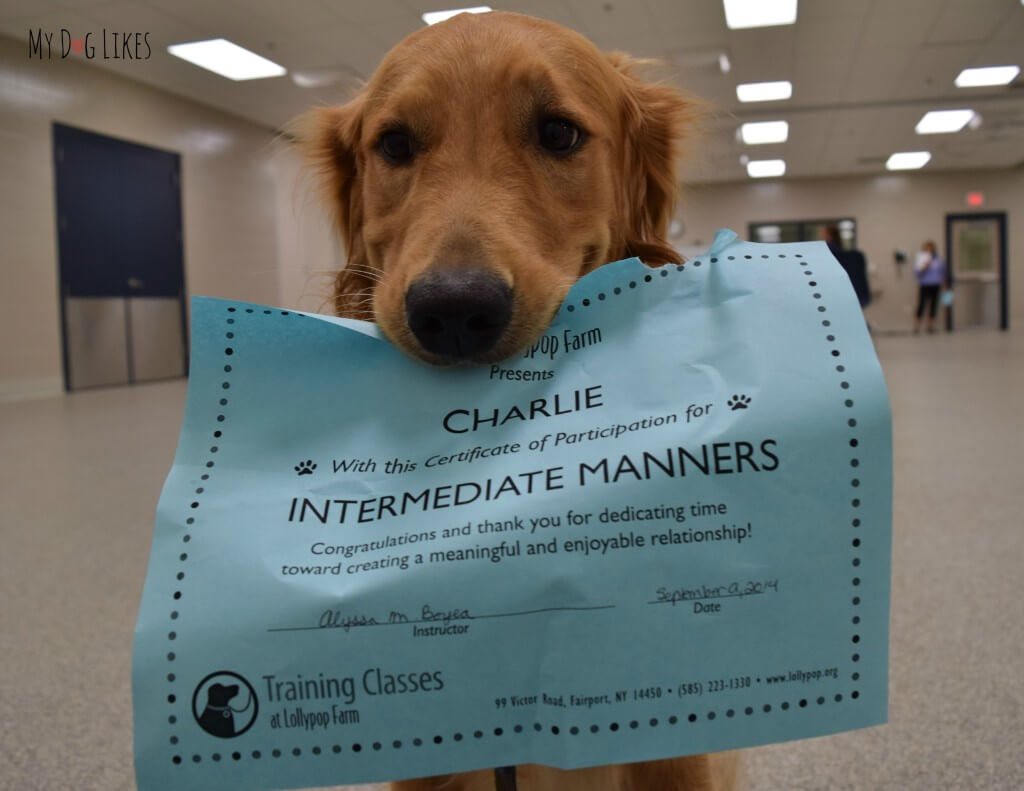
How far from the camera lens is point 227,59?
9844 millimetres

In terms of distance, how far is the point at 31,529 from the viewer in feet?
10.2

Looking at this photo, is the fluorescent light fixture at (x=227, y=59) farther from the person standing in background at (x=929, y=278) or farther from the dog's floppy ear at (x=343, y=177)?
the person standing in background at (x=929, y=278)

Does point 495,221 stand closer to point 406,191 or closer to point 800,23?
point 406,191

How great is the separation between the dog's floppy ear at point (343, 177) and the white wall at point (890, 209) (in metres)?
18.6

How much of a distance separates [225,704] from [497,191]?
2.05 feet

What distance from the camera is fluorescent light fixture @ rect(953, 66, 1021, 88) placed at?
11.2 metres

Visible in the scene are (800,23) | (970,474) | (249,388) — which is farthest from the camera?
(800,23)

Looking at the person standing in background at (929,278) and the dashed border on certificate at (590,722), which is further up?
the person standing in background at (929,278)

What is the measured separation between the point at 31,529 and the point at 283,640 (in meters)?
3.04

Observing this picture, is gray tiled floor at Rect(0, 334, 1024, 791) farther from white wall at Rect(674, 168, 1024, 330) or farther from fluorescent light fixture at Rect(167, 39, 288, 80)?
white wall at Rect(674, 168, 1024, 330)

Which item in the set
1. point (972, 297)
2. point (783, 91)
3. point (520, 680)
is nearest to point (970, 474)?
point (520, 680)

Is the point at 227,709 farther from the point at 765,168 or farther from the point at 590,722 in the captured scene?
the point at 765,168

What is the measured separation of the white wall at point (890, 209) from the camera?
19.4 metres
